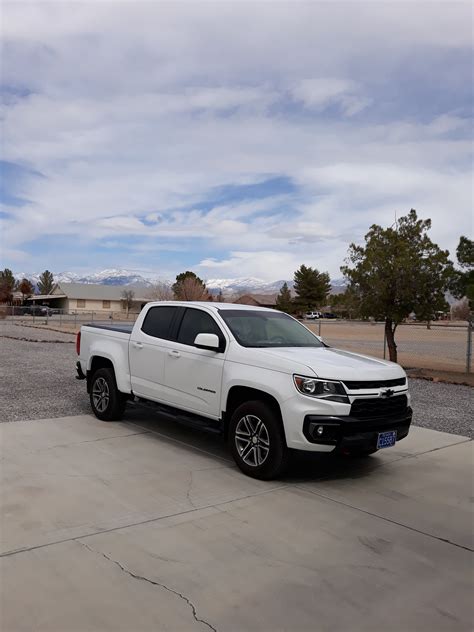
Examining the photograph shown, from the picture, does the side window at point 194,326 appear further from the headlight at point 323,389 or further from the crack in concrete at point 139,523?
the crack in concrete at point 139,523

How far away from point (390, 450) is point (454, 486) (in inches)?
53.5

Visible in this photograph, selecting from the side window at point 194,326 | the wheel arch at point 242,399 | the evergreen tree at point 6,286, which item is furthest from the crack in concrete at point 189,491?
the evergreen tree at point 6,286

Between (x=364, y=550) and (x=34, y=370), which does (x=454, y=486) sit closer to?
(x=364, y=550)

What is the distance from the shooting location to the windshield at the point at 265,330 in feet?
21.0

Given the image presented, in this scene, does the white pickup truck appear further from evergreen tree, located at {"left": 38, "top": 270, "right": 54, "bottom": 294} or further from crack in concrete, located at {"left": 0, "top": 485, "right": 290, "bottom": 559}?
evergreen tree, located at {"left": 38, "top": 270, "right": 54, "bottom": 294}

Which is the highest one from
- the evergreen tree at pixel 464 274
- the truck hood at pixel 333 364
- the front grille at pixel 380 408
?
the evergreen tree at pixel 464 274

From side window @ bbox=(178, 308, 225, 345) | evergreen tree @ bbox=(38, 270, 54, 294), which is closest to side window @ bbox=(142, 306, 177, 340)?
side window @ bbox=(178, 308, 225, 345)

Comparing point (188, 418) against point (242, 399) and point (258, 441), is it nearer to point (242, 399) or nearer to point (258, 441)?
point (242, 399)

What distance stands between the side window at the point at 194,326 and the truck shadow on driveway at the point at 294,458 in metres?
1.01

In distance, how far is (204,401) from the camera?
6289 millimetres

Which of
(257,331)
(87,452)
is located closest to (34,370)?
(87,452)

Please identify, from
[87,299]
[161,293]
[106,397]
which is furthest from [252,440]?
[87,299]

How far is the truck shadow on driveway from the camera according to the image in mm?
5770

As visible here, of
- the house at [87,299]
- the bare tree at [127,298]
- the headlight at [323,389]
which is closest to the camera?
the headlight at [323,389]
